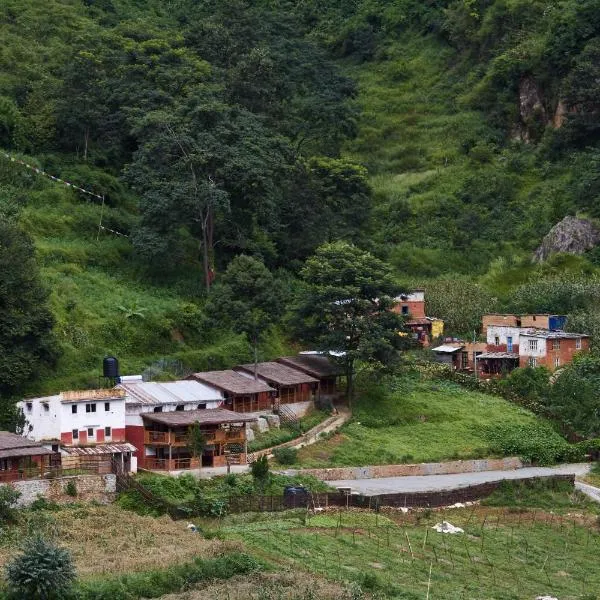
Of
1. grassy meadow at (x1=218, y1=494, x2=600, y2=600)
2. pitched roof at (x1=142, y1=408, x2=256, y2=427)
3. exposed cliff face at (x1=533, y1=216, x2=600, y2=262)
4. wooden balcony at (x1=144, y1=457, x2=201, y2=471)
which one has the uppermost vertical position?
exposed cliff face at (x1=533, y1=216, x2=600, y2=262)

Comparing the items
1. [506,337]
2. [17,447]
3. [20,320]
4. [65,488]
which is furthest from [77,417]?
[506,337]

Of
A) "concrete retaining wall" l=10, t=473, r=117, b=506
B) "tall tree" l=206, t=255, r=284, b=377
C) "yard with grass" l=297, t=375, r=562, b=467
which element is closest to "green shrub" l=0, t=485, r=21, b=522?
"concrete retaining wall" l=10, t=473, r=117, b=506

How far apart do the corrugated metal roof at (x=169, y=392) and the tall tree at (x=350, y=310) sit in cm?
735

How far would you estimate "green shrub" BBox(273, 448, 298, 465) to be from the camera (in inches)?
2483

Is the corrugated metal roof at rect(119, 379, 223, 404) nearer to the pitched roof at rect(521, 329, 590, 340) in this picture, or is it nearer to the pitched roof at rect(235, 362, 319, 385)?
the pitched roof at rect(235, 362, 319, 385)

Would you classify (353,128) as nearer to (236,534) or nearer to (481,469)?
(481,469)

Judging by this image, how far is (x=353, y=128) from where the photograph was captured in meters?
102

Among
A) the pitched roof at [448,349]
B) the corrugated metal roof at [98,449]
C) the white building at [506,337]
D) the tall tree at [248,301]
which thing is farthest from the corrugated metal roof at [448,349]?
the corrugated metal roof at [98,449]

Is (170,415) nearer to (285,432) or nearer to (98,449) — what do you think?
(98,449)

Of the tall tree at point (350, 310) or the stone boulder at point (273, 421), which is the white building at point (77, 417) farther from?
the tall tree at point (350, 310)

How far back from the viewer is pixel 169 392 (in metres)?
64.6

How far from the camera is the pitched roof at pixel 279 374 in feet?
227

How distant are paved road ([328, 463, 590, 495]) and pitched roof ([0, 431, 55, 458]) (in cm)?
1251

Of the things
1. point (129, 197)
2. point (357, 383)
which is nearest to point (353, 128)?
point (129, 197)
